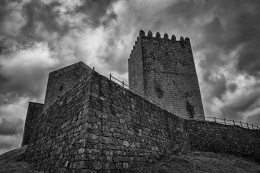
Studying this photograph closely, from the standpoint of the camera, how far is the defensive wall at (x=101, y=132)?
5.84 m

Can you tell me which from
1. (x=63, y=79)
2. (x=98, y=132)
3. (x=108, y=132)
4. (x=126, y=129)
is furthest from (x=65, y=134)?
(x=63, y=79)

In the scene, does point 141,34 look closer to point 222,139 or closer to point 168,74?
point 168,74

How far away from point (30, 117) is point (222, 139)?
58.7ft

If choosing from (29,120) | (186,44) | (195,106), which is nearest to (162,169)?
(195,106)

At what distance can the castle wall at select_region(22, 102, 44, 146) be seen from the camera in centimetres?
1768

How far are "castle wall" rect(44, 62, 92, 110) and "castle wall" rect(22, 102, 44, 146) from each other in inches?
102

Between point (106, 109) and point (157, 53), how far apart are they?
1454cm

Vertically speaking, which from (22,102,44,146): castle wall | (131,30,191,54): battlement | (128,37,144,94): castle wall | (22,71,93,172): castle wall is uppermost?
(131,30,191,54): battlement

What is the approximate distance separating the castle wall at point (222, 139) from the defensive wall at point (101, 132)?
123cm

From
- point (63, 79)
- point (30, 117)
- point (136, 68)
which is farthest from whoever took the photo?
point (136, 68)

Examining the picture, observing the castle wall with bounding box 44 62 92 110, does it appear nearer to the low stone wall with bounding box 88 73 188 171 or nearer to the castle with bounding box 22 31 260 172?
the castle with bounding box 22 31 260 172

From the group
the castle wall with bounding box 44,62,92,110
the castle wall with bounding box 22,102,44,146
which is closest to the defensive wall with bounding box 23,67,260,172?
the castle wall with bounding box 44,62,92,110

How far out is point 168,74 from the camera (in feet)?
63.8

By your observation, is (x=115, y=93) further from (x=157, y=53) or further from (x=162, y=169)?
(x=157, y=53)
